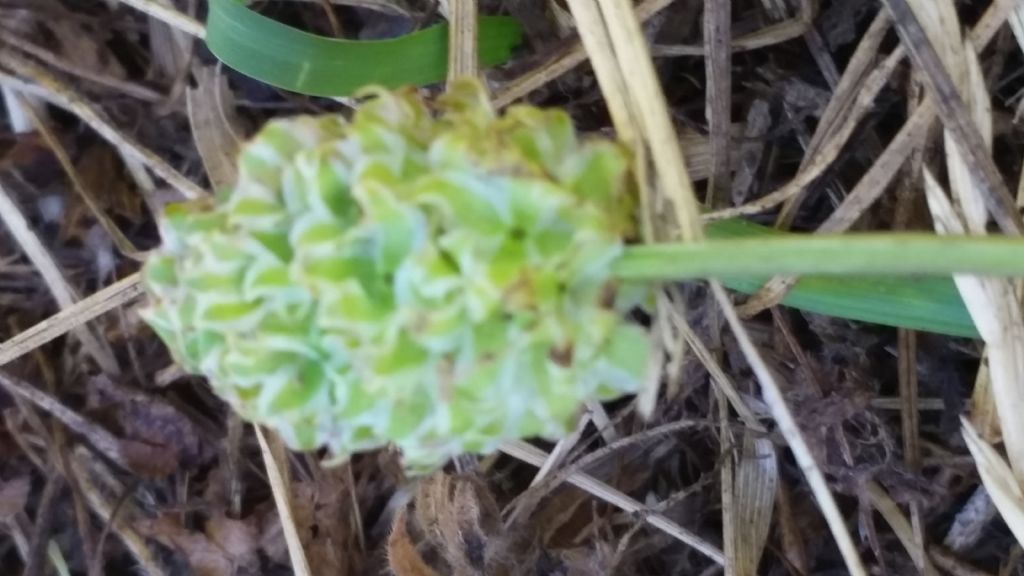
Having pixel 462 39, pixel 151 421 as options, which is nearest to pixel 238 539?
pixel 151 421

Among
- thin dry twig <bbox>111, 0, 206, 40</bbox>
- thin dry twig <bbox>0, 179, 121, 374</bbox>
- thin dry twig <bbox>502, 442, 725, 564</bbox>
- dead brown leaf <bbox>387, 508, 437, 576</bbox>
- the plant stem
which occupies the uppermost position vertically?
the plant stem

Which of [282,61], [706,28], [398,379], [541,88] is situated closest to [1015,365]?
[706,28]

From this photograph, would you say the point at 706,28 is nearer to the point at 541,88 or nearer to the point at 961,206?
the point at 541,88

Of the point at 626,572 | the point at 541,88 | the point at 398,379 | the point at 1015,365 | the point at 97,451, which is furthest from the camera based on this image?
the point at 97,451

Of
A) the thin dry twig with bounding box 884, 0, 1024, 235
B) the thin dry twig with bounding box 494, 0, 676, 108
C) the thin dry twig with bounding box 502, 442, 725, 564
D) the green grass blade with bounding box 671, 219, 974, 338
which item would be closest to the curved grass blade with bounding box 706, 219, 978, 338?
the green grass blade with bounding box 671, 219, 974, 338

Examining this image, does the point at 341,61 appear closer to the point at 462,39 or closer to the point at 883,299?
A: the point at 462,39

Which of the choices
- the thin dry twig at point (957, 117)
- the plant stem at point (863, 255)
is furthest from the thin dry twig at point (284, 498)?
the thin dry twig at point (957, 117)

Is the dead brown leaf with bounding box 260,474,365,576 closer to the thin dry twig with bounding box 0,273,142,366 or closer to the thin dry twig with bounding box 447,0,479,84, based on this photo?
the thin dry twig with bounding box 0,273,142,366
